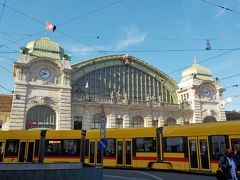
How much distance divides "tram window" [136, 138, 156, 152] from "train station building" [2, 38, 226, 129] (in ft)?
22.6

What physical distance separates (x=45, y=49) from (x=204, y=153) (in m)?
25.8

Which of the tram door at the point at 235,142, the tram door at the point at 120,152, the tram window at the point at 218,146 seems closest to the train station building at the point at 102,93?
the tram door at the point at 120,152

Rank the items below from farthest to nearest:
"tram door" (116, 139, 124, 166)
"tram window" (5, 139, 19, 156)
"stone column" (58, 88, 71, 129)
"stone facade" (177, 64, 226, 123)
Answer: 1. "stone facade" (177, 64, 226, 123)
2. "stone column" (58, 88, 71, 129)
3. "tram window" (5, 139, 19, 156)
4. "tram door" (116, 139, 124, 166)

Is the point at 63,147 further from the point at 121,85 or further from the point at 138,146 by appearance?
the point at 121,85

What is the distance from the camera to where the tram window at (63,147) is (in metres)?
22.6

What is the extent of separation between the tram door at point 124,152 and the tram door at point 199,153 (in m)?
4.83

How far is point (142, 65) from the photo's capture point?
45750mm

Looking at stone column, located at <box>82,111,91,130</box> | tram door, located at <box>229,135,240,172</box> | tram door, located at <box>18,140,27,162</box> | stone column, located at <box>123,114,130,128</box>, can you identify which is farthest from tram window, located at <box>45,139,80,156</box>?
stone column, located at <box>123,114,130,128</box>

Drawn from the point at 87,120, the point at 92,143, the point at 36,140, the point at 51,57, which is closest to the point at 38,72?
the point at 51,57

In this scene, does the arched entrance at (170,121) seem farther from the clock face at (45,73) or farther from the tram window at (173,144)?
the tram window at (173,144)

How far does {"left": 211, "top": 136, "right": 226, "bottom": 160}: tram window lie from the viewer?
55.8ft

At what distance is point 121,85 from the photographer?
142 feet

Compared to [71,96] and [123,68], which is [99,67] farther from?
[71,96]

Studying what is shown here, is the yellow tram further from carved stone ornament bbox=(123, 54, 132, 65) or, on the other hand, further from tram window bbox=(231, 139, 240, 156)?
carved stone ornament bbox=(123, 54, 132, 65)
